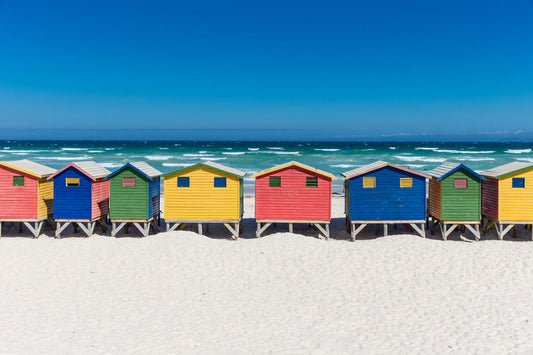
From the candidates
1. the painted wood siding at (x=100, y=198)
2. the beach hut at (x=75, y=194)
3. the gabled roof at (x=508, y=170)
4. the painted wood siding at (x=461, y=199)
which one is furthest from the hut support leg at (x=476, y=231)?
the painted wood siding at (x=100, y=198)

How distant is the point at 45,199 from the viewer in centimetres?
1923

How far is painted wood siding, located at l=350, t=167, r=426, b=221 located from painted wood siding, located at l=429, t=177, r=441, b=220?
676 mm

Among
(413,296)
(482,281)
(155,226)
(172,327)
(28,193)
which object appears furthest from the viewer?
(155,226)

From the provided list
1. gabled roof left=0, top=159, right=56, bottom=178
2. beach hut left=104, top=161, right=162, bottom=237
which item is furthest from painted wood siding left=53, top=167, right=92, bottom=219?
gabled roof left=0, top=159, right=56, bottom=178

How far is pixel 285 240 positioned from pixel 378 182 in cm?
446

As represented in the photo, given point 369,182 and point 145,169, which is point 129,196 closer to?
point 145,169

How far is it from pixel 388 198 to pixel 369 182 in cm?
100

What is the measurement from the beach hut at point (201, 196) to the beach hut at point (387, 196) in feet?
15.8

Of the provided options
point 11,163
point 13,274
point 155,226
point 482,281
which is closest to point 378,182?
point 482,281

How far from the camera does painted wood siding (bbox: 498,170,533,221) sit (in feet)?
→ 57.8

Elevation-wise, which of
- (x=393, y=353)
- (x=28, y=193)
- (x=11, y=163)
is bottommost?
(x=393, y=353)

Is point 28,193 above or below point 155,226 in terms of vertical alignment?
above

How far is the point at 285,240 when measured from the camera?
17.3 metres

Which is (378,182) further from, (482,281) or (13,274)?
(13,274)
